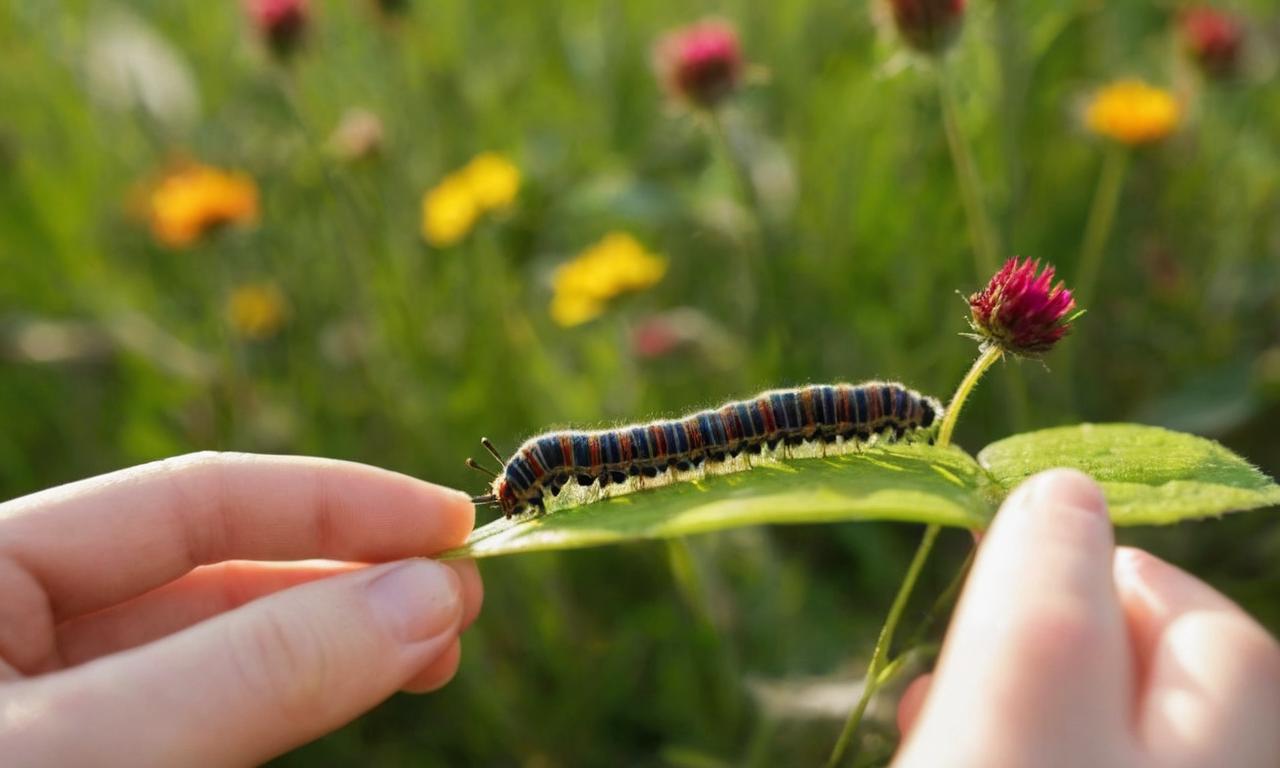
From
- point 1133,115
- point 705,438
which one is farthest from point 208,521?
point 1133,115

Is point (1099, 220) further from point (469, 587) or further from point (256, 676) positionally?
point (256, 676)

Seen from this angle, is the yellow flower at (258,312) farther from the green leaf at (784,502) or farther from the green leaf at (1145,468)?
the green leaf at (1145,468)

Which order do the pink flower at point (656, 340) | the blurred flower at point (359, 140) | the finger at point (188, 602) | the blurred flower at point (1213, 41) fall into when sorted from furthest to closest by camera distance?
the blurred flower at point (359, 140)
the blurred flower at point (1213, 41)
the pink flower at point (656, 340)
the finger at point (188, 602)

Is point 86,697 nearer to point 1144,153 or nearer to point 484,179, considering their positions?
point 484,179

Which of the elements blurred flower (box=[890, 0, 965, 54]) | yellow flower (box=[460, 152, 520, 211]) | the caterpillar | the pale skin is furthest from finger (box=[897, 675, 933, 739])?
yellow flower (box=[460, 152, 520, 211])

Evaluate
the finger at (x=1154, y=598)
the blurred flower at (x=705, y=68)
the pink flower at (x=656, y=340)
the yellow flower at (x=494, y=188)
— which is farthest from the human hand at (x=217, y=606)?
the blurred flower at (x=705, y=68)

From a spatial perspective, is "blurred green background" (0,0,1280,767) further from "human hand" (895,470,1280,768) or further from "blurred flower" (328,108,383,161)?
"human hand" (895,470,1280,768)
